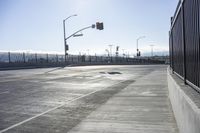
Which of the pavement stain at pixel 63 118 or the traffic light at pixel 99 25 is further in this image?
the traffic light at pixel 99 25

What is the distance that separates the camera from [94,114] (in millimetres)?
10461

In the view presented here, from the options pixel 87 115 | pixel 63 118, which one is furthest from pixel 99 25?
pixel 63 118

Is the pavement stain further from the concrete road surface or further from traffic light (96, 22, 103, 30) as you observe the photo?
traffic light (96, 22, 103, 30)

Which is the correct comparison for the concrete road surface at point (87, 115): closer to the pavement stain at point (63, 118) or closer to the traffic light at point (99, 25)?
the pavement stain at point (63, 118)

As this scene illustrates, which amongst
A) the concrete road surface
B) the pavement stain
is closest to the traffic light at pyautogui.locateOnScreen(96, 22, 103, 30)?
the concrete road surface

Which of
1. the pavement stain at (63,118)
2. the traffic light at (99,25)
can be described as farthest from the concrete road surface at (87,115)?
the traffic light at (99,25)

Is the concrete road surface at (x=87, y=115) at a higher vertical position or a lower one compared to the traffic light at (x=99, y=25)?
lower

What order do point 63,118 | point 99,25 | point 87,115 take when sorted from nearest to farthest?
point 63,118 < point 87,115 < point 99,25

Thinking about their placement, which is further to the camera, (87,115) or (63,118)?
(87,115)

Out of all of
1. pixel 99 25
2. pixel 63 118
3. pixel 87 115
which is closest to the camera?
pixel 63 118

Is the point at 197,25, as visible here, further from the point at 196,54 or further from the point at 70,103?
the point at 70,103

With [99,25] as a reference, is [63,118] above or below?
below

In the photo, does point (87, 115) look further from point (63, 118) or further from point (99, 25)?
point (99, 25)

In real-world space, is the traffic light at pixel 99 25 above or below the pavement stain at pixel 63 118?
above
